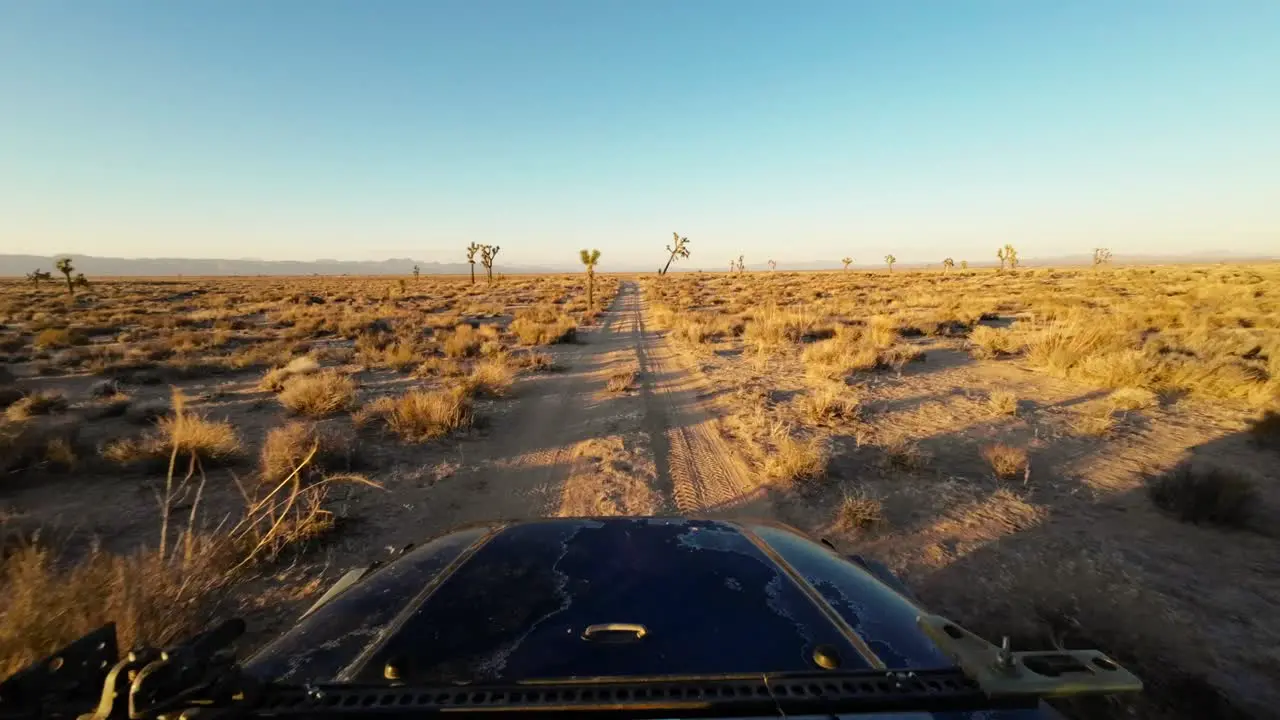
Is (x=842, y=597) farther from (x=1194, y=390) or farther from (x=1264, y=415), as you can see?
(x=1194, y=390)

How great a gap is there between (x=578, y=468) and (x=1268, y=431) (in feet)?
32.4

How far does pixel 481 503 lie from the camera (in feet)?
19.4

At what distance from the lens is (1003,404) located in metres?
8.90

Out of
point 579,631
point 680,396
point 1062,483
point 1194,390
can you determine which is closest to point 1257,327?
point 1194,390

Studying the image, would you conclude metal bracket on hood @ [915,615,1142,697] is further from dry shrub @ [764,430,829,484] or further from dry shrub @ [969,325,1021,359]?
dry shrub @ [969,325,1021,359]

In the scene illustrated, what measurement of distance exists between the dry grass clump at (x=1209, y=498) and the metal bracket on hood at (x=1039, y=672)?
5.98 meters

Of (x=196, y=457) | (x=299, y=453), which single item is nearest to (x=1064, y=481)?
(x=299, y=453)

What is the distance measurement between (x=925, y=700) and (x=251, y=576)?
519 cm

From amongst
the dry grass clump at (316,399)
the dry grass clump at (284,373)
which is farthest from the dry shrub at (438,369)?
the dry grass clump at (316,399)

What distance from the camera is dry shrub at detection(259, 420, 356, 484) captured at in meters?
6.30

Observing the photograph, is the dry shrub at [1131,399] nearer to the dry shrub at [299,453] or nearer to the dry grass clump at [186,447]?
the dry shrub at [299,453]

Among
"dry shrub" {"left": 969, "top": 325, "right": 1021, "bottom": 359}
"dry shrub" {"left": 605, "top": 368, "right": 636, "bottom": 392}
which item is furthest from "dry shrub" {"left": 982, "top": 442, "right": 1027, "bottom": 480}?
"dry shrub" {"left": 969, "top": 325, "right": 1021, "bottom": 359}

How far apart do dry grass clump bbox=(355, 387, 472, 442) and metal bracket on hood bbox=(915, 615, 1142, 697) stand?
25.4 ft

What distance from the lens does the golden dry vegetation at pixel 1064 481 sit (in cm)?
374
